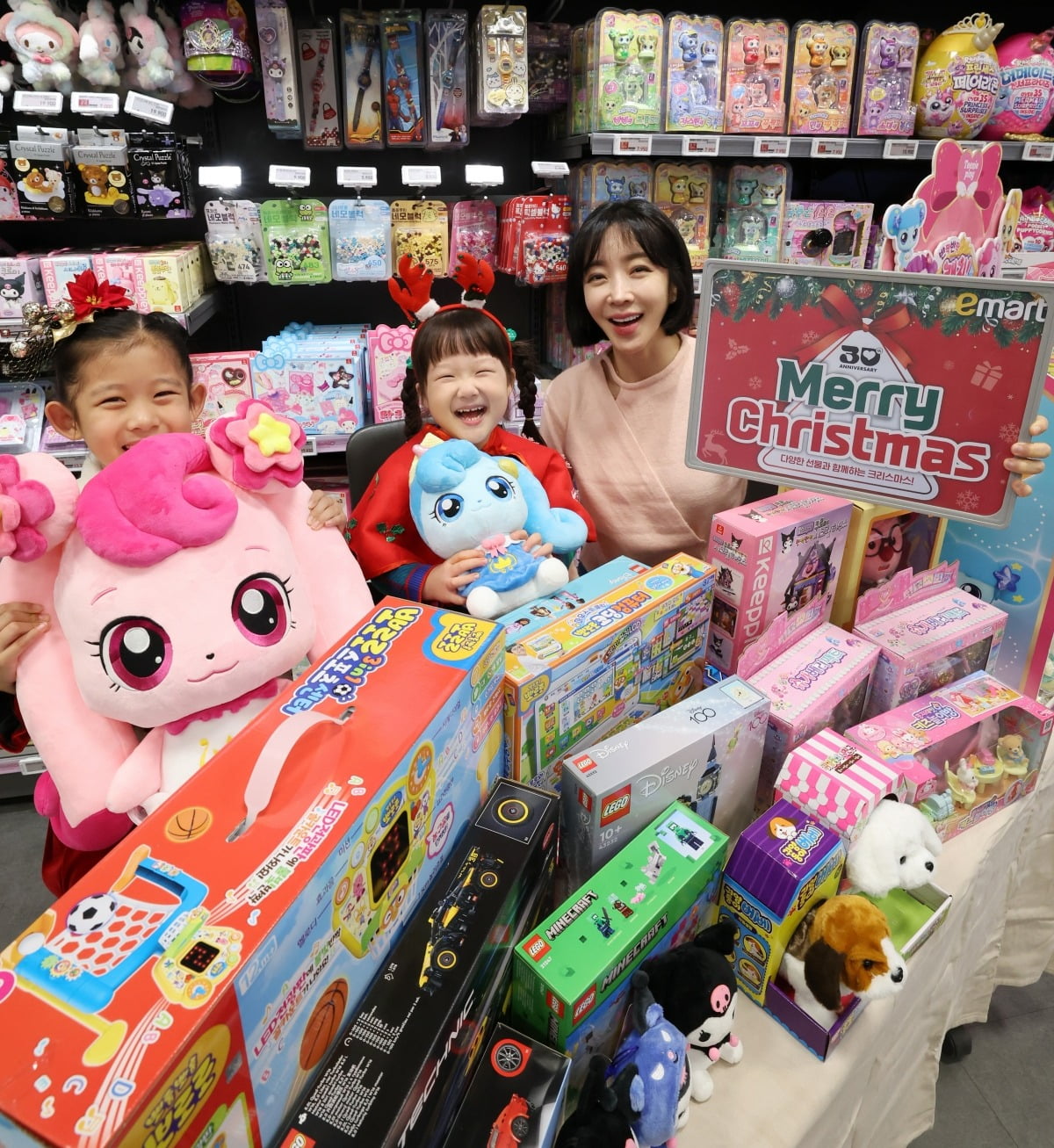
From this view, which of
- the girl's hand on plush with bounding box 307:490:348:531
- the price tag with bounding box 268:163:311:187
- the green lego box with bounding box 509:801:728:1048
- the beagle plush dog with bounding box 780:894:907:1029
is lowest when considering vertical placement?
the beagle plush dog with bounding box 780:894:907:1029

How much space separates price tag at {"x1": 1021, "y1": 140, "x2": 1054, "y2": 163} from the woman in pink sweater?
212 cm

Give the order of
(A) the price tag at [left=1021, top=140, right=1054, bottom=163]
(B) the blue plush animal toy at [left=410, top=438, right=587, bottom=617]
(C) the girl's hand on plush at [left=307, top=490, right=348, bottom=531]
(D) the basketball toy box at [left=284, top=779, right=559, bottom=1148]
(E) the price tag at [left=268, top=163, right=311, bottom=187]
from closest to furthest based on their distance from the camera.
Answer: (D) the basketball toy box at [left=284, top=779, right=559, bottom=1148] < (C) the girl's hand on plush at [left=307, top=490, right=348, bottom=531] < (B) the blue plush animal toy at [left=410, top=438, right=587, bottom=617] < (E) the price tag at [left=268, top=163, right=311, bottom=187] < (A) the price tag at [left=1021, top=140, right=1054, bottom=163]

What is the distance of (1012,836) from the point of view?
1321 mm

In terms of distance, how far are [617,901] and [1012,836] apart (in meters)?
0.87

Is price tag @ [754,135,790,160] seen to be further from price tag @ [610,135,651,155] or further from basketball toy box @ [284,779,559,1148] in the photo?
basketball toy box @ [284,779,559,1148]

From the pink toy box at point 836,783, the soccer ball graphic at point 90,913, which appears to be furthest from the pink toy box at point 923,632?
the soccer ball graphic at point 90,913

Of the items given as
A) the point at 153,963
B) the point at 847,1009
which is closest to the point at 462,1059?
the point at 153,963

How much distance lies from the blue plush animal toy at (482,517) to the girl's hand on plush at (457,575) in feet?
0.04

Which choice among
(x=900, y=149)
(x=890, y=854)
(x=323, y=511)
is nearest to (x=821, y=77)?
(x=900, y=149)

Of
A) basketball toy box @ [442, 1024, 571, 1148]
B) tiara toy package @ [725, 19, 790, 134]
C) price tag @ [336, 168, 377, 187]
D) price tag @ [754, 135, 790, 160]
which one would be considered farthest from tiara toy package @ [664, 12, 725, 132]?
basketball toy box @ [442, 1024, 571, 1148]

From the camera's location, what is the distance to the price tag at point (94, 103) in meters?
2.07

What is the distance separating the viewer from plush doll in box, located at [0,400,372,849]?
2.80 feet

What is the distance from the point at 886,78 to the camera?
276cm

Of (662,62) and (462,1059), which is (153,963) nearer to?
(462,1059)
